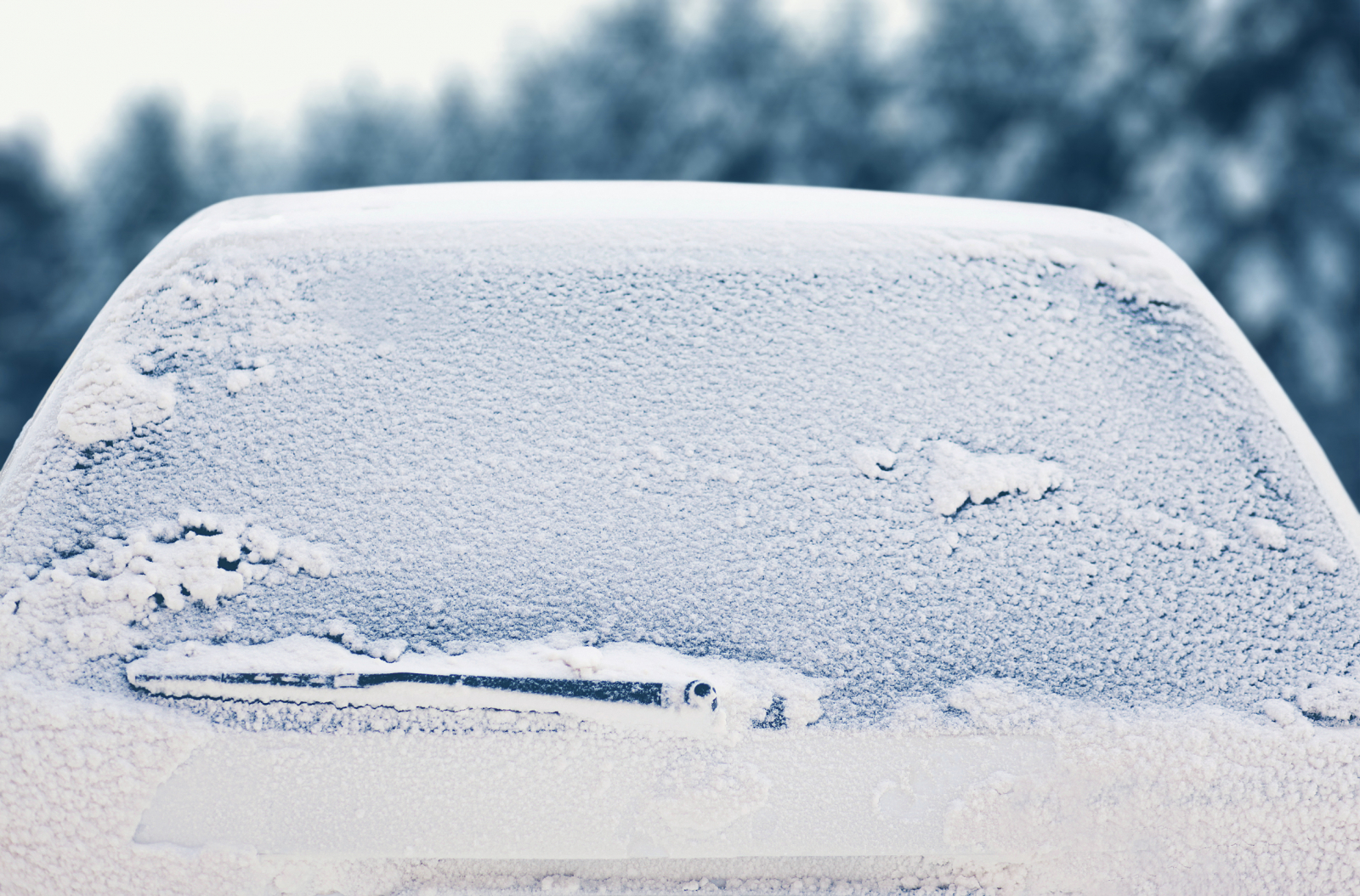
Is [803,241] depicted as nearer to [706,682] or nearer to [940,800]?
[706,682]

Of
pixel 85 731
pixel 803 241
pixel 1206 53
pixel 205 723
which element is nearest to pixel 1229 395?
pixel 803 241

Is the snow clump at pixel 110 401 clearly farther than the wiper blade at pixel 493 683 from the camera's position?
Yes

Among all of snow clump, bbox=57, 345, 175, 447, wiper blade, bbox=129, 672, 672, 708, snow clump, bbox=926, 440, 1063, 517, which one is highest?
snow clump, bbox=57, 345, 175, 447

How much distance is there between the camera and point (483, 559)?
1109 mm

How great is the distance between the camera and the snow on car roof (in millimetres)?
1090

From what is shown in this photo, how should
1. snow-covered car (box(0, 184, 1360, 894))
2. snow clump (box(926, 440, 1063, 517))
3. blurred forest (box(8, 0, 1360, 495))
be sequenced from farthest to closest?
blurred forest (box(8, 0, 1360, 495))
snow clump (box(926, 440, 1063, 517))
snow-covered car (box(0, 184, 1360, 894))

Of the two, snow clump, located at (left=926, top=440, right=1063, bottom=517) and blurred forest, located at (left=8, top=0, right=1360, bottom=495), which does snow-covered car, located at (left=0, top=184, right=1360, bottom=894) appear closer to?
snow clump, located at (left=926, top=440, right=1063, bottom=517)

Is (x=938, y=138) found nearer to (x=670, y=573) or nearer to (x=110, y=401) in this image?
(x=670, y=573)

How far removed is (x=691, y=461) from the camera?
46.0 inches

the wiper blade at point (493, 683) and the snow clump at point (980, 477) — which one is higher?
the snow clump at point (980, 477)

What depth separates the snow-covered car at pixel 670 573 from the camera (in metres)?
1.00

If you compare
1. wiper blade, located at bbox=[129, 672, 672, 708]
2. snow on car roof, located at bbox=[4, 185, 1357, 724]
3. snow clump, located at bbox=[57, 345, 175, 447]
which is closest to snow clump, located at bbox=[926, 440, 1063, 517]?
snow on car roof, located at bbox=[4, 185, 1357, 724]

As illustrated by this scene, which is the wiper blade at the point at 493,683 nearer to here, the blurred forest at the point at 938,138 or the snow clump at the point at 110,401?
the snow clump at the point at 110,401

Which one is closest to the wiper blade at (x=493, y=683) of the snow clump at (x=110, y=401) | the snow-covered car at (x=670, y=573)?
the snow-covered car at (x=670, y=573)
